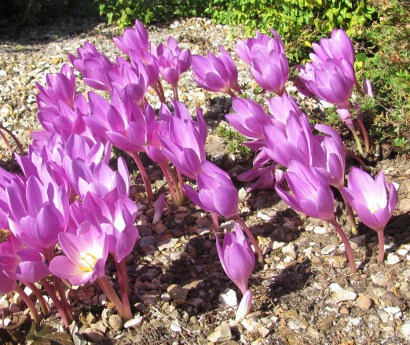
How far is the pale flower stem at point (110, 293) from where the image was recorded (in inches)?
65.9

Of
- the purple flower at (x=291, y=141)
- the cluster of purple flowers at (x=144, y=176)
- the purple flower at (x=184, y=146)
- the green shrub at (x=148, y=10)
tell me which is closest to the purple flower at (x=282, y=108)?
the cluster of purple flowers at (x=144, y=176)

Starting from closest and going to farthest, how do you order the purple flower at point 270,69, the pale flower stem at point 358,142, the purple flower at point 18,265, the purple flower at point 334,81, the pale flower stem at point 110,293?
the purple flower at point 18,265 < the pale flower stem at point 110,293 < the purple flower at point 334,81 < the purple flower at point 270,69 < the pale flower stem at point 358,142

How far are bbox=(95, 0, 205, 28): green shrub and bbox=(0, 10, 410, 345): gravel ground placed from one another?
295 centimetres

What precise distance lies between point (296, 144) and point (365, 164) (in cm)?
84

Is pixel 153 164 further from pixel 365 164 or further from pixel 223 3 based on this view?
pixel 223 3

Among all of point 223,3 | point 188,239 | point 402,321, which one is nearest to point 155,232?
point 188,239

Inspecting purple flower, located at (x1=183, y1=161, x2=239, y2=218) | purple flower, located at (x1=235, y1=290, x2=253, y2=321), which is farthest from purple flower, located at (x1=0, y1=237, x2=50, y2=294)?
purple flower, located at (x1=235, y1=290, x2=253, y2=321)

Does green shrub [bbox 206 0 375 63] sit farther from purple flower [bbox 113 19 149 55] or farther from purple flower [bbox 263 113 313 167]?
purple flower [bbox 263 113 313 167]

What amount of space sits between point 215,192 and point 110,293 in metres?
0.42

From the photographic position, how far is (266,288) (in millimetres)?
1930

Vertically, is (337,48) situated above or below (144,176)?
above

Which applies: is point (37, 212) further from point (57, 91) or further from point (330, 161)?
point (57, 91)

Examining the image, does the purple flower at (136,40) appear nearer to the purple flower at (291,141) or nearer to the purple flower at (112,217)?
the purple flower at (291,141)

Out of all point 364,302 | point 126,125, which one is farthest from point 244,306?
point 126,125
